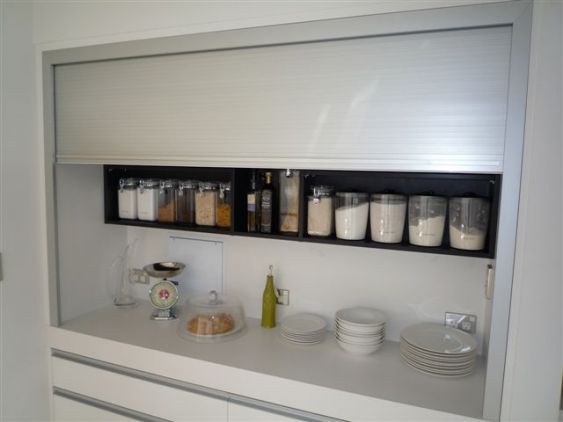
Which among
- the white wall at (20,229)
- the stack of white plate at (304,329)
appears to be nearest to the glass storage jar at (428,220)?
the stack of white plate at (304,329)

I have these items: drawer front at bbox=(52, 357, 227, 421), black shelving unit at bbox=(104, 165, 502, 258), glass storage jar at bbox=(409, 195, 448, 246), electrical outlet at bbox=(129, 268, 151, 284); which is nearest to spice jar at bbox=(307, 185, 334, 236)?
black shelving unit at bbox=(104, 165, 502, 258)

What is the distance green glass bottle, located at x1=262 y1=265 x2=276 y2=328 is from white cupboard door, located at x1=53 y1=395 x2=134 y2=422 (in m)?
0.77

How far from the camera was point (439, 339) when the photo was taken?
1665 millimetres

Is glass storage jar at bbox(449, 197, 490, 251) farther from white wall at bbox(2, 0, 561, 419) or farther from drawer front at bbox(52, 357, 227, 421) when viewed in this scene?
drawer front at bbox(52, 357, 227, 421)

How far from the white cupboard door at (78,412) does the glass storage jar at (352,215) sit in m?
1.32

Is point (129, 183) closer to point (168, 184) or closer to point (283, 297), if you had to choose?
point (168, 184)

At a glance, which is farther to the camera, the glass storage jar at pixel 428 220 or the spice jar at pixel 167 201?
the spice jar at pixel 167 201

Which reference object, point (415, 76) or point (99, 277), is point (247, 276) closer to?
point (99, 277)

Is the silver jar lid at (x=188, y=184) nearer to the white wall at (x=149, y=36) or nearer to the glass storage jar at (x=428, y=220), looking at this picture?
the white wall at (x=149, y=36)

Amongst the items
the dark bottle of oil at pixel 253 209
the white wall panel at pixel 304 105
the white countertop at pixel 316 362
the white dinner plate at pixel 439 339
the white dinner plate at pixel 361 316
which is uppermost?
the white wall panel at pixel 304 105

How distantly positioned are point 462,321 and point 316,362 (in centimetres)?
68

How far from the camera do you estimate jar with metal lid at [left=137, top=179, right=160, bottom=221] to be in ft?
6.64

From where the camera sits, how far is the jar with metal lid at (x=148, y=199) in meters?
2.03

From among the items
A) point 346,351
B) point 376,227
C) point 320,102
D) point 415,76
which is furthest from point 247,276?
point 415,76
